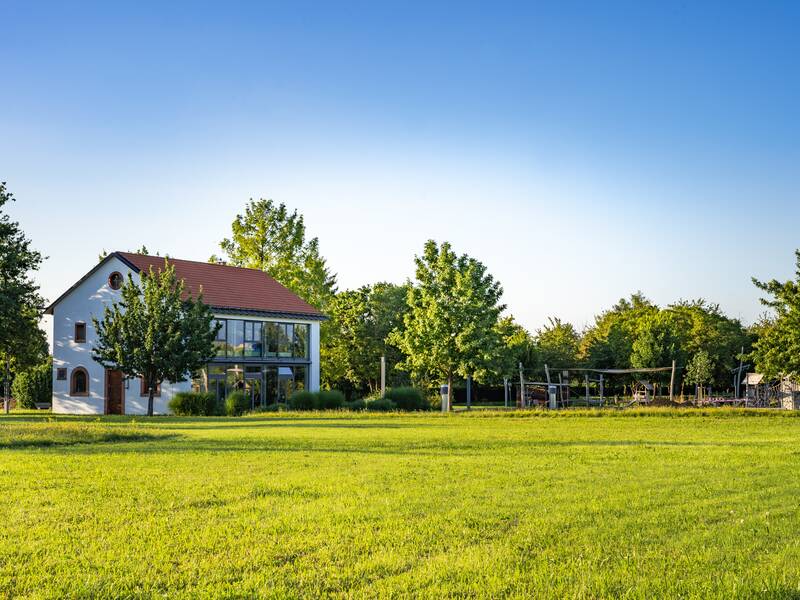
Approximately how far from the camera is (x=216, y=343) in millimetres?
46219

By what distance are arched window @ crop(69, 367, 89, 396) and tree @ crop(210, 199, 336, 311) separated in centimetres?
1701

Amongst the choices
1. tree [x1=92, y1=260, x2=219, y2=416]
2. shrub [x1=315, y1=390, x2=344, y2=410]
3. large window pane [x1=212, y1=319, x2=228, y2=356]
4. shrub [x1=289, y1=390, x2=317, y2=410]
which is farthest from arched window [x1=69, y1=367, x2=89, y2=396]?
shrub [x1=315, y1=390, x2=344, y2=410]

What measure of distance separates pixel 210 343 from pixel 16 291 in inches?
325

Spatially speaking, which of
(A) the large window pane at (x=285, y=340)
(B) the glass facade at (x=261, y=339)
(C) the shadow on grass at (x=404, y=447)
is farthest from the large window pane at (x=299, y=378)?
(C) the shadow on grass at (x=404, y=447)

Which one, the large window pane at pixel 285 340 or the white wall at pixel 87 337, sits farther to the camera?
the large window pane at pixel 285 340

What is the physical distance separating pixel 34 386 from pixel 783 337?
4185 cm

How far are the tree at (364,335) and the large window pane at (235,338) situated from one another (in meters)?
11.2

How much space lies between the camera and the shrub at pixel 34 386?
5116 cm

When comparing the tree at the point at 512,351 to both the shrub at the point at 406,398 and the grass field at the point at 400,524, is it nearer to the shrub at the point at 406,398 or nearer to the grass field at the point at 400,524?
the shrub at the point at 406,398

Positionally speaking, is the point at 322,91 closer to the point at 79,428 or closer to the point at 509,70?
the point at 509,70

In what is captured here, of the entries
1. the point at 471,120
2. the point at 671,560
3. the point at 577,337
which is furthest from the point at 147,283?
the point at 577,337

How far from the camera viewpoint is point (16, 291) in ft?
114

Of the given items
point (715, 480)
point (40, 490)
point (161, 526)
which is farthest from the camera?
point (715, 480)

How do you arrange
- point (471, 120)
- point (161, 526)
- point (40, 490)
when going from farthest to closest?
1. point (471, 120)
2. point (40, 490)
3. point (161, 526)
